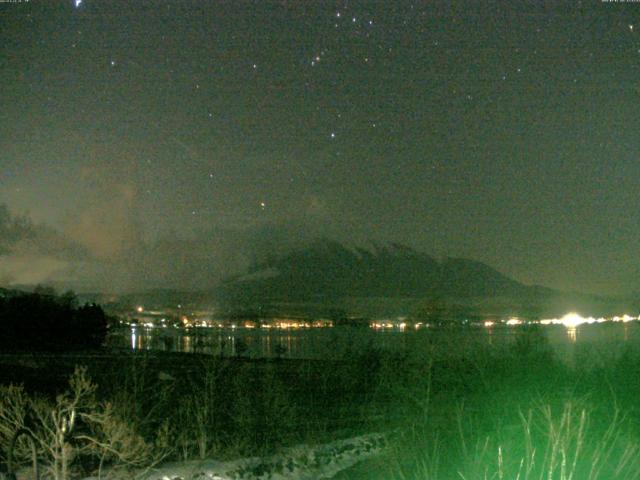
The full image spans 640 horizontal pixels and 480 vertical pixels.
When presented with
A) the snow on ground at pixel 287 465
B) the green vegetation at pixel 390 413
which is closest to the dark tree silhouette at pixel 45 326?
the green vegetation at pixel 390 413

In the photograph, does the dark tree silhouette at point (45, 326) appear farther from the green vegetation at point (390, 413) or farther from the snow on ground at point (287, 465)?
the snow on ground at point (287, 465)

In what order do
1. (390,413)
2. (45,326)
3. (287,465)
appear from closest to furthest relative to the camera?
(287,465), (390,413), (45,326)

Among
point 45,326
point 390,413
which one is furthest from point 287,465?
point 45,326

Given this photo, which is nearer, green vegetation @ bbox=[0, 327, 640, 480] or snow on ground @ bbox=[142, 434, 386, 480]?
→ green vegetation @ bbox=[0, 327, 640, 480]

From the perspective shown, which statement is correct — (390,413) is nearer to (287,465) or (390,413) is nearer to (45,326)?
(287,465)

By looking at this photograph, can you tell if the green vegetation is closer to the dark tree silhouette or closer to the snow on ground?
the snow on ground

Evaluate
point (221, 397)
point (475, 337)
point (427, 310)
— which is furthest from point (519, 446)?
point (427, 310)

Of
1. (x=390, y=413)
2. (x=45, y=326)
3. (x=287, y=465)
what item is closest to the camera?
(x=287, y=465)

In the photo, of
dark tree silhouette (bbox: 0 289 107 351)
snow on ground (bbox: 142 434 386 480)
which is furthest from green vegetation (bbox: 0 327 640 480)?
dark tree silhouette (bbox: 0 289 107 351)

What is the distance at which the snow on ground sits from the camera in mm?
11727

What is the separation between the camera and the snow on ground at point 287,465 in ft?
38.5

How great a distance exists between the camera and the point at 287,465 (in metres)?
12.8

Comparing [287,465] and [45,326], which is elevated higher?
[45,326]

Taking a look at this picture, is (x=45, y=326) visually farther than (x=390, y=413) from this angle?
Yes
